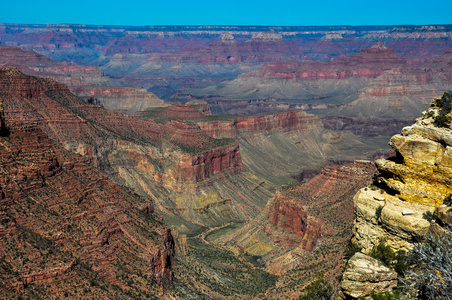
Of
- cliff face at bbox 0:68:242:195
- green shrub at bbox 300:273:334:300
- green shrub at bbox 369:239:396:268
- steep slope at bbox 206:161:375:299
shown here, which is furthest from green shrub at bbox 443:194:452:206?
cliff face at bbox 0:68:242:195

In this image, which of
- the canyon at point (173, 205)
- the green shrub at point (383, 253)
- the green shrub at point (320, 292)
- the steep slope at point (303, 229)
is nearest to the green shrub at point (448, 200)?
the canyon at point (173, 205)

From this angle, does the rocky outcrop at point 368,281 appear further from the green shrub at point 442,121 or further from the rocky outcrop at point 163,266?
the rocky outcrop at point 163,266

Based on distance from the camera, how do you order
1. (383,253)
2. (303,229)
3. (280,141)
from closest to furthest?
1. (383,253)
2. (303,229)
3. (280,141)

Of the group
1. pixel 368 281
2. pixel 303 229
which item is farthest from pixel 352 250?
pixel 303 229

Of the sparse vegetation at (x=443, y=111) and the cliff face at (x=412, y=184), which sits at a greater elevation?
the sparse vegetation at (x=443, y=111)

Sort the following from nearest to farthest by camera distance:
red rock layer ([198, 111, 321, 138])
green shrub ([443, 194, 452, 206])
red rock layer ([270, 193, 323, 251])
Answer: green shrub ([443, 194, 452, 206]) < red rock layer ([270, 193, 323, 251]) < red rock layer ([198, 111, 321, 138])

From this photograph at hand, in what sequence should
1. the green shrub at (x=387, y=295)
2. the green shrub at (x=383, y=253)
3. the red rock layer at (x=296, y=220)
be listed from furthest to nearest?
the red rock layer at (x=296, y=220) < the green shrub at (x=383, y=253) < the green shrub at (x=387, y=295)

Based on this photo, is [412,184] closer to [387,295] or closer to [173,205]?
[387,295]

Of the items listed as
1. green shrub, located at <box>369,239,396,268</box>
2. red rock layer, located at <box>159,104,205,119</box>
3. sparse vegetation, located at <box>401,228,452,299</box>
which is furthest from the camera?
red rock layer, located at <box>159,104,205,119</box>

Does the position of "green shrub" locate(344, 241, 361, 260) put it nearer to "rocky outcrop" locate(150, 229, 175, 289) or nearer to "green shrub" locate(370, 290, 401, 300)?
"green shrub" locate(370, 290, 401, 300)
